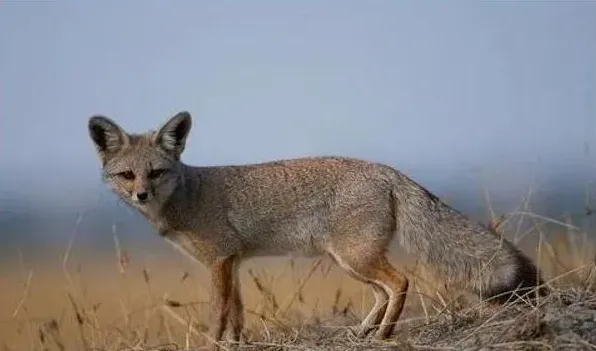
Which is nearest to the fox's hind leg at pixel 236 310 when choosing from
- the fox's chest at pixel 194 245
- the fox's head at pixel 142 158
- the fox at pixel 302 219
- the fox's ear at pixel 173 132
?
the fox at pixel 302 219

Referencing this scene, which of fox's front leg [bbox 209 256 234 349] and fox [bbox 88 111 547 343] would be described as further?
fox's front leg [bbox 209 256 234 349]

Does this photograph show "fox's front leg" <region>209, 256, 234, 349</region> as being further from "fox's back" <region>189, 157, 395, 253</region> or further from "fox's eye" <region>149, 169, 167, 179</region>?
"fox's eye" <region>149, 169, 167, 179</region>

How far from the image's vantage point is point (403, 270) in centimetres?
616

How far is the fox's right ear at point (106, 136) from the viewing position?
5.92 metres

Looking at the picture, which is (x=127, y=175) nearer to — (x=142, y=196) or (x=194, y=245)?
(x=142, y=196)

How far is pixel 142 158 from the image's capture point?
5836 mm

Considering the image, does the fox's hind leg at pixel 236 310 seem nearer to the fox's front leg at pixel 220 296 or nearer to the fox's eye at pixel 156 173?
the fox's front leg at pixel 220 296

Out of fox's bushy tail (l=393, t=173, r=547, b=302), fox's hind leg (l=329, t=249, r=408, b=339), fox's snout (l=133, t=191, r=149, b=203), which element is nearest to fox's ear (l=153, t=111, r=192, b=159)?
fox's snout (l=133, t=191, r=149, b=203)

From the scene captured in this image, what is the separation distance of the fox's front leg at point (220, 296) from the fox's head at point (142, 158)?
1.58 ft

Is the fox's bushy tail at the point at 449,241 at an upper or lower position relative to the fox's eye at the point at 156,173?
lower

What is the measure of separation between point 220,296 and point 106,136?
111cm

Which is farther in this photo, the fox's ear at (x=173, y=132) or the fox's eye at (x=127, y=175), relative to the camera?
the fox's ear at (x=173, y=132)

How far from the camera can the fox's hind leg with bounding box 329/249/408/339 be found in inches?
220

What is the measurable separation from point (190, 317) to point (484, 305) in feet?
6.98
